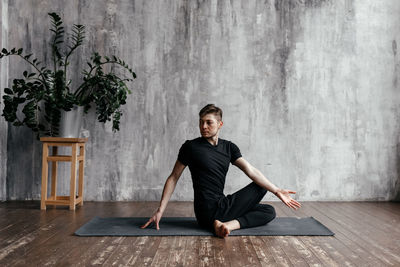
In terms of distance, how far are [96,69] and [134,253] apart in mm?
2136

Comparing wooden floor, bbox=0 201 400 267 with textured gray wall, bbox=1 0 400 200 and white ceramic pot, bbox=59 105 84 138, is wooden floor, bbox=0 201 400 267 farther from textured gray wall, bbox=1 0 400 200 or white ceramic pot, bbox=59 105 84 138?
textured gray wall, bbox=1 0 400 200

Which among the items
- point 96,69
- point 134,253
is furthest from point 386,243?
point 96,69

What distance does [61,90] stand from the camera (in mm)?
3209

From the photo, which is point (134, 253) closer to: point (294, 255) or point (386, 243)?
point (294, 255)

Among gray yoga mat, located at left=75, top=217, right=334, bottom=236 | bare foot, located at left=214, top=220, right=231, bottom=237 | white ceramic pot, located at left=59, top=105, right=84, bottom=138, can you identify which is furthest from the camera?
white ceramic pot, located at left=59, top=105, right=84, bottom=138

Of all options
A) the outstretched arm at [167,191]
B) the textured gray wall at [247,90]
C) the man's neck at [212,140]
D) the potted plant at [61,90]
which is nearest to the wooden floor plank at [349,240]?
the textured gray wall at [247,90]

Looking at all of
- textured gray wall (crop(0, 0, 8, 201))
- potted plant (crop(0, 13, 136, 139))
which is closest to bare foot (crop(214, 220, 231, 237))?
potted plant (crop(0, 13, 136, 139))

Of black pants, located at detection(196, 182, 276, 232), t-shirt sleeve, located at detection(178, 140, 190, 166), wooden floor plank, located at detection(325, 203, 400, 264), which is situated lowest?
wooden floor plank, located at detection(325, 203, 400, 264)

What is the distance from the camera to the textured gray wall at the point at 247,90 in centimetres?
367

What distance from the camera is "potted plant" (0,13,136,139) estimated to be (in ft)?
10.3

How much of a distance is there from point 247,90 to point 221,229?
186cm

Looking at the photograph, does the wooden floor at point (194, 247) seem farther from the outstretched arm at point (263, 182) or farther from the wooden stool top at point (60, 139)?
the wooden stool top at point (60, 139)

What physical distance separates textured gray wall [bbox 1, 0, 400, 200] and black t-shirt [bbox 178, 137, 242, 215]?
1.21 meters

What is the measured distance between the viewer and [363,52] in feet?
12.5
